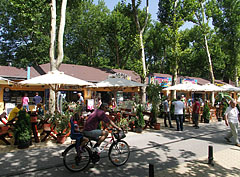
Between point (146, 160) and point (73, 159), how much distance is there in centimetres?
208

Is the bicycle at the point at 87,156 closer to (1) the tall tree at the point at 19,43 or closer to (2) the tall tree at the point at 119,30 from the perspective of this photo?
(2) the tall tree at the point at 119,30

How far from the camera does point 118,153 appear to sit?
4.73 m

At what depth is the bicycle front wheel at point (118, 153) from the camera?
466 centimetres

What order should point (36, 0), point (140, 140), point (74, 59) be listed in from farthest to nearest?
point (74, 59)
point (36, 0)
point (140, 140)

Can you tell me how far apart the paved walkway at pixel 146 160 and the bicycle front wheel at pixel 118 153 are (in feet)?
0.55

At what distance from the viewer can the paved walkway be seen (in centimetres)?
431

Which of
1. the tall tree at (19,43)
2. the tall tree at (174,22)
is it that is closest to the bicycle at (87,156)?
the tall tree at (174,22)

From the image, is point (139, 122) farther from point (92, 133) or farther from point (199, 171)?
point (92, 133)

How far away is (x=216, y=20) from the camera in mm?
23719

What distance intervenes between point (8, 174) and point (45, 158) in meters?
1.10

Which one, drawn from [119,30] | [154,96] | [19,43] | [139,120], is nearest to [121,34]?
[119,30]

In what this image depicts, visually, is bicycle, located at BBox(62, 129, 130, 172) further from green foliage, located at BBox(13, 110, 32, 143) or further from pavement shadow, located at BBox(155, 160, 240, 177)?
green foliage, located at BBox(13, 110, 32, 143)

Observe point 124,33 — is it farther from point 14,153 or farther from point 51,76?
point 14,153

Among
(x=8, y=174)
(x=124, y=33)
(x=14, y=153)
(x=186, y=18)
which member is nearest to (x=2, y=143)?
(x=14, y=153)
